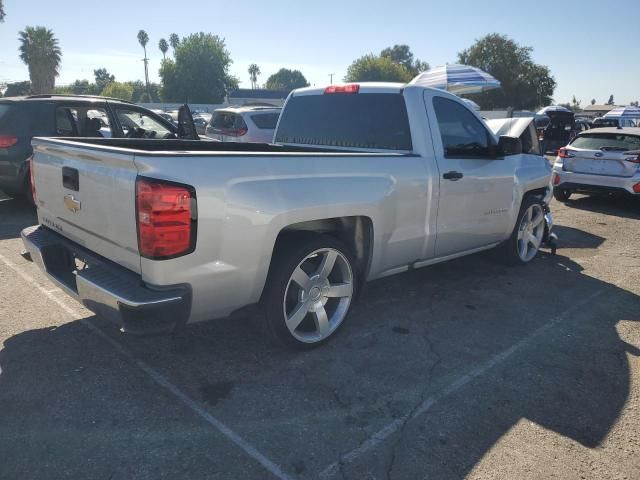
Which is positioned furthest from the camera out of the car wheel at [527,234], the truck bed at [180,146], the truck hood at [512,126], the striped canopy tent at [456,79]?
the striped canopy tent at [456,79]

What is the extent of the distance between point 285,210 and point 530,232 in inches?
152

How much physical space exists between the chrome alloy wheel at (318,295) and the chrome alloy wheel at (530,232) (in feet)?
9.17

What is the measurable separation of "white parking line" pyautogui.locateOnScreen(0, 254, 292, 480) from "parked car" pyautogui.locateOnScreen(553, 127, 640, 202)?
8.61 meters

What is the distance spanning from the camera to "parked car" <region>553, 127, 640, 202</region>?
856 centimetres

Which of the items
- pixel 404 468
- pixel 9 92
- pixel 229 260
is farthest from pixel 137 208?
pixel 9 92

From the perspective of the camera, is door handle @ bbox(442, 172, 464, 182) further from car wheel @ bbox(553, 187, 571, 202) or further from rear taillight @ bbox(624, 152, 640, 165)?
car wheel @ bbox(553, 187, 571, 202)

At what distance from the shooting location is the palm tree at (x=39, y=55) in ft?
210

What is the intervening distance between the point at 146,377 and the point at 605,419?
2.73m

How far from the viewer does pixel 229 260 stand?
8.90 feet

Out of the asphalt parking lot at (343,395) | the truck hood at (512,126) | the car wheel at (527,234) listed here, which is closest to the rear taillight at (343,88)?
the asphalt parking lot at (343,395)

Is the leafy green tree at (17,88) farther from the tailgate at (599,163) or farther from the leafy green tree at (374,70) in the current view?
the tailgate at (599,163)

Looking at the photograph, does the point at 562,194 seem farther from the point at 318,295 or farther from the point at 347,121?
the point at 318,295

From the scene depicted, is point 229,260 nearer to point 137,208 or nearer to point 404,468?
point 137,208

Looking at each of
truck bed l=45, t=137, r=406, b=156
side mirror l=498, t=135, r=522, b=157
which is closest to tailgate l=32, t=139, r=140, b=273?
truck bed l=45, t=137, r=406, b=156
